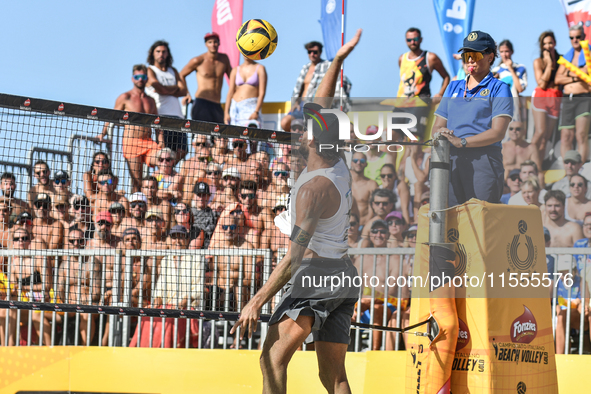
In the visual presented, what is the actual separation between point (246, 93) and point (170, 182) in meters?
4.03

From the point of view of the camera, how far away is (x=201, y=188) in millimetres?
7035

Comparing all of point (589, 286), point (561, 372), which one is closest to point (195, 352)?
point (561, 372)

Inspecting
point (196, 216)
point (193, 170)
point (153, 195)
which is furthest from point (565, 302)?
point (153, 195)

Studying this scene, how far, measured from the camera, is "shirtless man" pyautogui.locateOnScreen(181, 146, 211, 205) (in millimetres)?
6936

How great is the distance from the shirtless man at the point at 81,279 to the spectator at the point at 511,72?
620 cm

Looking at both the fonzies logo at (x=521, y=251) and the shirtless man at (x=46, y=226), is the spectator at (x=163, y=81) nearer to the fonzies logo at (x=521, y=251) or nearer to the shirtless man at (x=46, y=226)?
the shirtless man at (x=46, y=226)

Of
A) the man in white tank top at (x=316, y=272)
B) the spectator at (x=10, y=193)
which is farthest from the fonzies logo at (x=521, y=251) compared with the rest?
the spectator at (x=10, y=193)

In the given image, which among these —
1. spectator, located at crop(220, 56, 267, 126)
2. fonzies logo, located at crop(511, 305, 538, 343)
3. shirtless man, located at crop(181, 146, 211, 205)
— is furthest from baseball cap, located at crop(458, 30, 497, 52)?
spectator, located at crop(220, 56, 267, 126)

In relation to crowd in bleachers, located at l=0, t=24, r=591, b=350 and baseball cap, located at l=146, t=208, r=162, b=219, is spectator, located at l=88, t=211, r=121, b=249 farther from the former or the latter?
baseball cap, located at l=146, t=208, r=162, b=219

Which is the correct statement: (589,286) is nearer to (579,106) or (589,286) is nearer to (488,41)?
(488,41)

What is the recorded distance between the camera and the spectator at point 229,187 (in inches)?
269

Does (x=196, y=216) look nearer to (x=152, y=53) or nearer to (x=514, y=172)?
(x=514, y=172)

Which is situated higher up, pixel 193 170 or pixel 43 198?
pixel 193 170

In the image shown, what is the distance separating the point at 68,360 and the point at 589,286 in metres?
5.06
